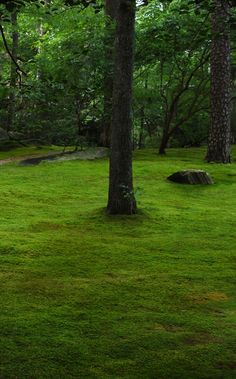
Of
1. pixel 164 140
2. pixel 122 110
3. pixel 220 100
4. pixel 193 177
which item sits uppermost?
pixel 220 100

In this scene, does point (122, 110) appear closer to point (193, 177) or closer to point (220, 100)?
point (193, 177)

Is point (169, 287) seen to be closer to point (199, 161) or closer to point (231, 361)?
point (231, 361)

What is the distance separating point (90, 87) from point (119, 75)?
7111mm

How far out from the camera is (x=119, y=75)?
8531 mm

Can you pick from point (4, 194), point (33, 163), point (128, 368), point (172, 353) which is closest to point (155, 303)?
point (172, 353)

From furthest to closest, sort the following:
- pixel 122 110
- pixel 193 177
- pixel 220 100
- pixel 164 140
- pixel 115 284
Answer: pixel 164 140, pixel 220 100, pixel 193 177, pixel 122 110, pixel 115 284

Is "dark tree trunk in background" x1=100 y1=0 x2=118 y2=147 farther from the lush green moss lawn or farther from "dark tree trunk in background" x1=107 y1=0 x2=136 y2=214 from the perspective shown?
"dark tree trunk in background" x1=107 y1=0 x2=136 y2=214

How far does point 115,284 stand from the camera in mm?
5602

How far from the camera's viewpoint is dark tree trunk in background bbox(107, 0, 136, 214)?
845 centimetres

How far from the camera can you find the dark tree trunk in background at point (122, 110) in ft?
27.7

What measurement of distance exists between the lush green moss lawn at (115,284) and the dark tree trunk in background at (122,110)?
580 millimetres

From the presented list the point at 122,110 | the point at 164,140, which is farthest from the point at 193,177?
the point at 164,140

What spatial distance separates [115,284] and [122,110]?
3795 mm

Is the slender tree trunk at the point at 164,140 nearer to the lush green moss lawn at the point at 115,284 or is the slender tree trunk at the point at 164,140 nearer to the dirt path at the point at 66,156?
the dirt path at the point at 66,156
